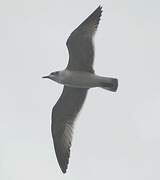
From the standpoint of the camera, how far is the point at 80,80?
11430 millimetres

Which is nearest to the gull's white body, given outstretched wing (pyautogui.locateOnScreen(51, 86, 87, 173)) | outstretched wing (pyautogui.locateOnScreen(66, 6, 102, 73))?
outstretched wing (pyautogui.locateOnScreen(66, 6, 102, 73))

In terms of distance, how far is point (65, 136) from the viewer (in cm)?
1219

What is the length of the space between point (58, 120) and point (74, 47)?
1954mm

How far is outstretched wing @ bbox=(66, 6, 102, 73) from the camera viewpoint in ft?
37.0

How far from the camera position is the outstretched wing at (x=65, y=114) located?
12164 mm

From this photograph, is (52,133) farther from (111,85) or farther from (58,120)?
(111,85)

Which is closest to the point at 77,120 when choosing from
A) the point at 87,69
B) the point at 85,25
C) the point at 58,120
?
the point at 58,120

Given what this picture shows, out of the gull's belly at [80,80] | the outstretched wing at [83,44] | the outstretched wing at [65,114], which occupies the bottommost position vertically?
the outstretched wing at [65,114]

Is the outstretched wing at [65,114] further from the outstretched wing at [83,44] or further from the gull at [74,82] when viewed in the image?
the outstretched wing at [83,44]

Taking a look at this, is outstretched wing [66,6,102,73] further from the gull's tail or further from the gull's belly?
the gull's tail

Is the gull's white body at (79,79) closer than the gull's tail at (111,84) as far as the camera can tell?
No

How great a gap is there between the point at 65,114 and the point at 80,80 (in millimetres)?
1203

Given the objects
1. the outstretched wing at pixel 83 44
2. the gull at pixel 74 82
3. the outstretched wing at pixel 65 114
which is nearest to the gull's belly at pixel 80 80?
the gull at pixel 74 82

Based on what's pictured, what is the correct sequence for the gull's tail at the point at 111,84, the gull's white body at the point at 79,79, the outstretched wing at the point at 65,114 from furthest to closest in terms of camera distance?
the outstretched wing at the point at 65,114
the gull's white body at the point at 79,79
the gull's tail at the point at 111,84
